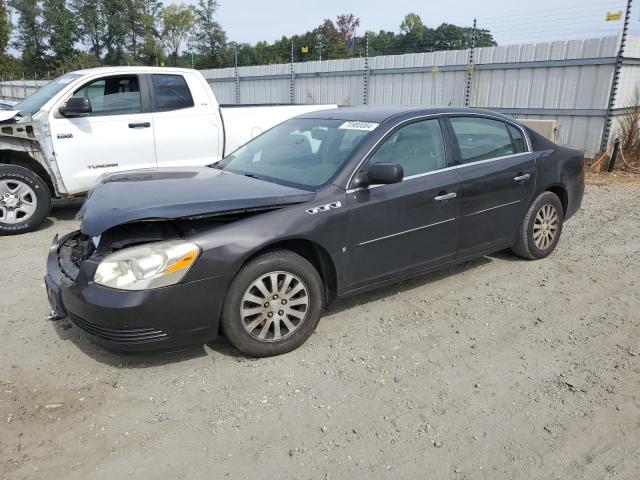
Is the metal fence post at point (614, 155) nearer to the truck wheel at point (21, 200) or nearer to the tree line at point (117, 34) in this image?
the truck wheel at point (21, 200)

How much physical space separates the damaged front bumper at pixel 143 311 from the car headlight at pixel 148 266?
0.15 ft

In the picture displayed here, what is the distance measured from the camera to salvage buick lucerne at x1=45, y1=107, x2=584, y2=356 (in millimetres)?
3016

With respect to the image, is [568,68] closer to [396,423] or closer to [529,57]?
[529,57]

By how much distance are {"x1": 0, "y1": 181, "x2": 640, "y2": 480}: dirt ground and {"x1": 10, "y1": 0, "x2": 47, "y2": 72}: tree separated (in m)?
68.6

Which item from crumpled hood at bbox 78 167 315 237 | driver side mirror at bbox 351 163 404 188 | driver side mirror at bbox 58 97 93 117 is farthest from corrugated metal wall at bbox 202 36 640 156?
crumpled hood at bbox 78 167 315 237

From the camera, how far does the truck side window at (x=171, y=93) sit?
22.4 feet

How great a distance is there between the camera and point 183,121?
6906 mm

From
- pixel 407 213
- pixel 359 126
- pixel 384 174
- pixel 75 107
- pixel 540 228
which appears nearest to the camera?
pixel 384 174

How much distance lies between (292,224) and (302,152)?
1020 mm

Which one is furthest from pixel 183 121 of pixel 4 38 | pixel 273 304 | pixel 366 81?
pixel 4 38

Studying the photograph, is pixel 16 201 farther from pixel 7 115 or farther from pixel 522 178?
pixel 522 178

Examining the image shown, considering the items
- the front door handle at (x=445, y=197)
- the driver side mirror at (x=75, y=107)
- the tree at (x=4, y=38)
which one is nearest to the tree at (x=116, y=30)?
the tree at (x=4, y=38)

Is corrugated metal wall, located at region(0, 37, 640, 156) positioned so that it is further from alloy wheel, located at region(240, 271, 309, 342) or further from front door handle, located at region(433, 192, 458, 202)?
alloy wheel, located at region(240, 271, 309, 342)

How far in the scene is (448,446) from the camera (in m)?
2.63
